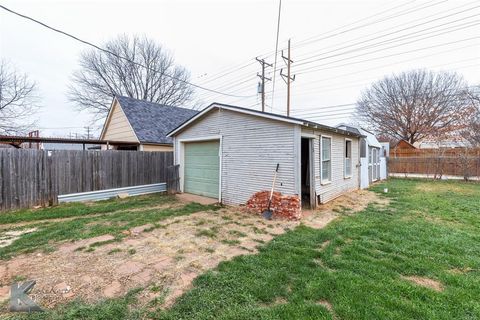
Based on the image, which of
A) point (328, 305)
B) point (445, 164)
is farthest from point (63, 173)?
point (445, 164)

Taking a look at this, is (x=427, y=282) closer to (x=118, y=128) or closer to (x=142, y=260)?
(x=142, y=260)

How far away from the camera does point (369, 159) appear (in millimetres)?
12789

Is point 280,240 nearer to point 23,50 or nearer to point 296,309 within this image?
point 296,309

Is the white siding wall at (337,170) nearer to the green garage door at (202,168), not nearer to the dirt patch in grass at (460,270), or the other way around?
the green garage door at (202,168)

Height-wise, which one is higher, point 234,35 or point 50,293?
point 234,35

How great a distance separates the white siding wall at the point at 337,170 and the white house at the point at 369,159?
598 mm

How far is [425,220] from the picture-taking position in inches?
224

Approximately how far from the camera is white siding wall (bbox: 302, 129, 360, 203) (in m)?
7.27

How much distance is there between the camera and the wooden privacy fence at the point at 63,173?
22.0 feet

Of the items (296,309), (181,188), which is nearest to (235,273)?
(296,309)

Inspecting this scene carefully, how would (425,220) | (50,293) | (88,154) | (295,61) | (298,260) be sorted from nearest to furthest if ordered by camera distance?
(50,293)
(298,260)
(425,220)
(88,154)
(295,61)

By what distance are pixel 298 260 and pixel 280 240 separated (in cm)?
93

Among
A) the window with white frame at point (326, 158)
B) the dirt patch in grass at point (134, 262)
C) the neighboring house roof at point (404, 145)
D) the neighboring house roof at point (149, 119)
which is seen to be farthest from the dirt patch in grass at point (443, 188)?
the neighboring house roof at point (404, 145)

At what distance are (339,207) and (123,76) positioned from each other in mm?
23139
